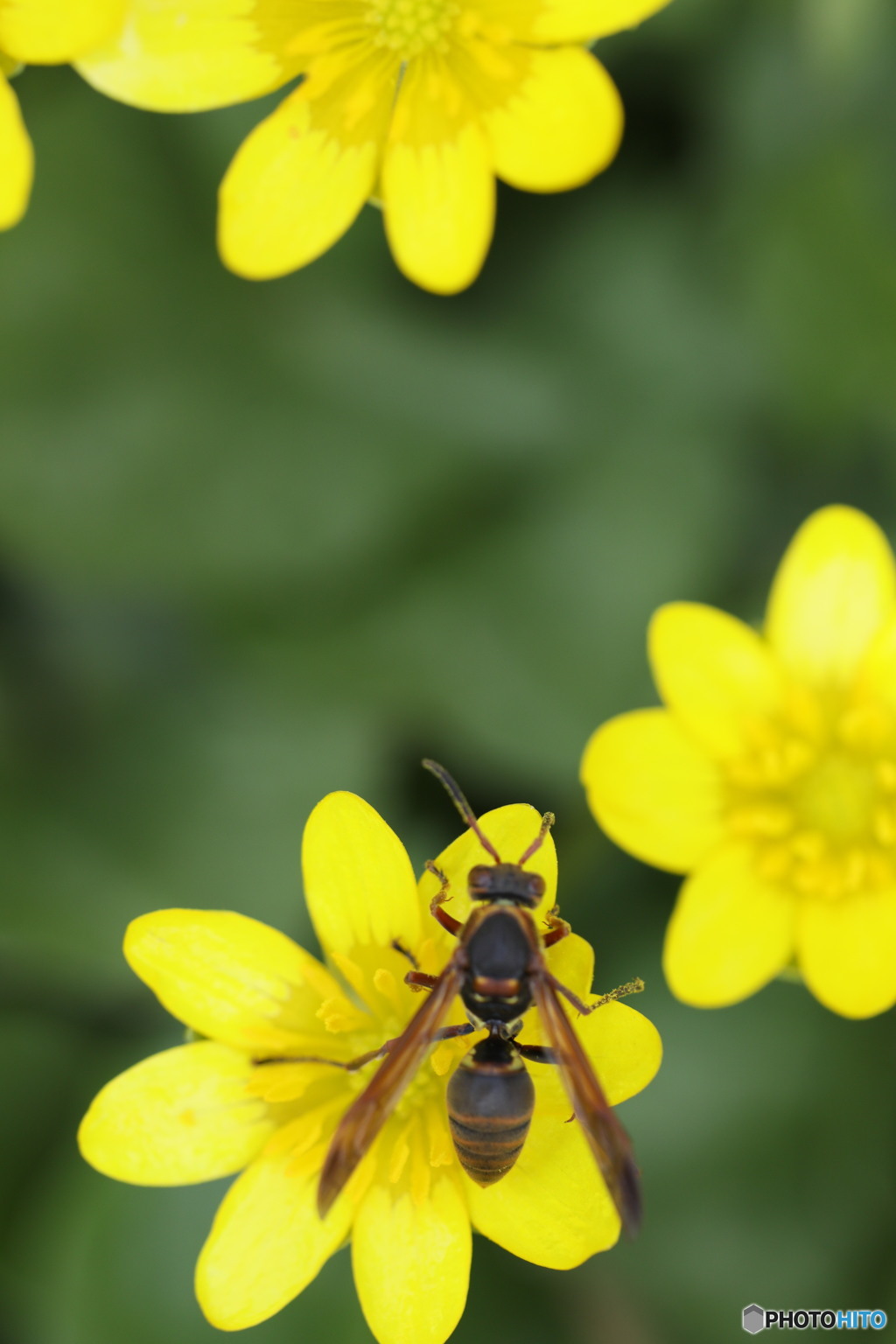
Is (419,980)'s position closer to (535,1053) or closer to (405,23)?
(535,1053)

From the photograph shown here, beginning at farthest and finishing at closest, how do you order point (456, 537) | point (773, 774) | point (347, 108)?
point (456, 537)
point (773, 774)
point (347, 108)

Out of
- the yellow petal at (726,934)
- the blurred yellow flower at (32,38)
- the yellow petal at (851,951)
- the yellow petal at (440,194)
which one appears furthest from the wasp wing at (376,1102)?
the blurred yellow flower at (32,38)

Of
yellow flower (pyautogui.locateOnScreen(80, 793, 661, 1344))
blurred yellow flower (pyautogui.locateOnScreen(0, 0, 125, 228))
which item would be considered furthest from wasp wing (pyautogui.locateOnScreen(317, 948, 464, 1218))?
blurred yellow flower (pyautogui.locateOnScreen(0, 0, 125, 228))

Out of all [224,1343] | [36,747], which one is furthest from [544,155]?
[224,1343]

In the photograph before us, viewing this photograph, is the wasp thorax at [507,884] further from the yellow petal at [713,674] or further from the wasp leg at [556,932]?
the yellow petal at [713,674]

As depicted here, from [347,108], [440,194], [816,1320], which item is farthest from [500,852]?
[816,1320]

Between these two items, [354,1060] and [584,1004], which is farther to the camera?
[354,1060]

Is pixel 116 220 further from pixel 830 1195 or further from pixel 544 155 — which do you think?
pixel 830 1195
